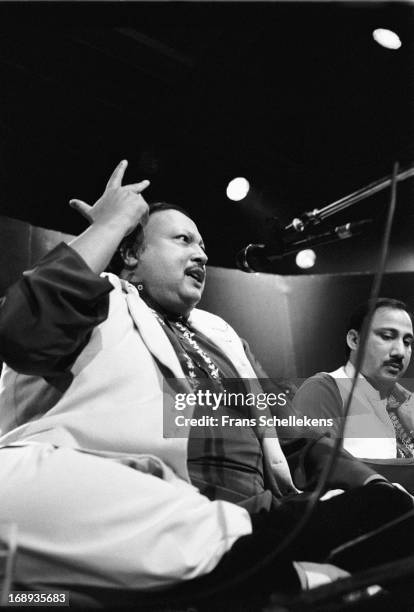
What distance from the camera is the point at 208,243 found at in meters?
2.69

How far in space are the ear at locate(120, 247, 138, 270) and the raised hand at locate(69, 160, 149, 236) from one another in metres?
0.31

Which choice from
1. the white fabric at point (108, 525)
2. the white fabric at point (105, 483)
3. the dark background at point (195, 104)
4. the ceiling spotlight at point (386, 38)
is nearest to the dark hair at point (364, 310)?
the dark background at point (195, 104)

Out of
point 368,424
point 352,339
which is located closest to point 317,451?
point 368,424

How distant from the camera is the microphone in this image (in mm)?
1334

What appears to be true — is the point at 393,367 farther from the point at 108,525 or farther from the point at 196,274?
the point at 108,525

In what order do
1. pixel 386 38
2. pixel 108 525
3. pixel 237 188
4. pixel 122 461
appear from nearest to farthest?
1. pixel 108 525
2. pixel 122 461
3. pixel 386 38
4. pixel 237 188

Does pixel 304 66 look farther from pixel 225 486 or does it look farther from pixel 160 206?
pixel 225 486

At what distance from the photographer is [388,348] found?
1998 mm

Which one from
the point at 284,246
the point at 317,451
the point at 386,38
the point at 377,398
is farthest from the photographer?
the point at 386,38

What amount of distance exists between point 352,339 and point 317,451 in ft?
2.88

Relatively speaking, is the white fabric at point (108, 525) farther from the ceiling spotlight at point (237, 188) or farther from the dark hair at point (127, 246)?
the ceiling spotlight at point (237, 188)

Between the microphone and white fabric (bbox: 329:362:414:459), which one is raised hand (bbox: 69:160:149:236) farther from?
white fabric (bbox: 329:362:414:459)

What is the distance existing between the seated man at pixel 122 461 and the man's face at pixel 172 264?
1 centimetres

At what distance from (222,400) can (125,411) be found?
31 cm
